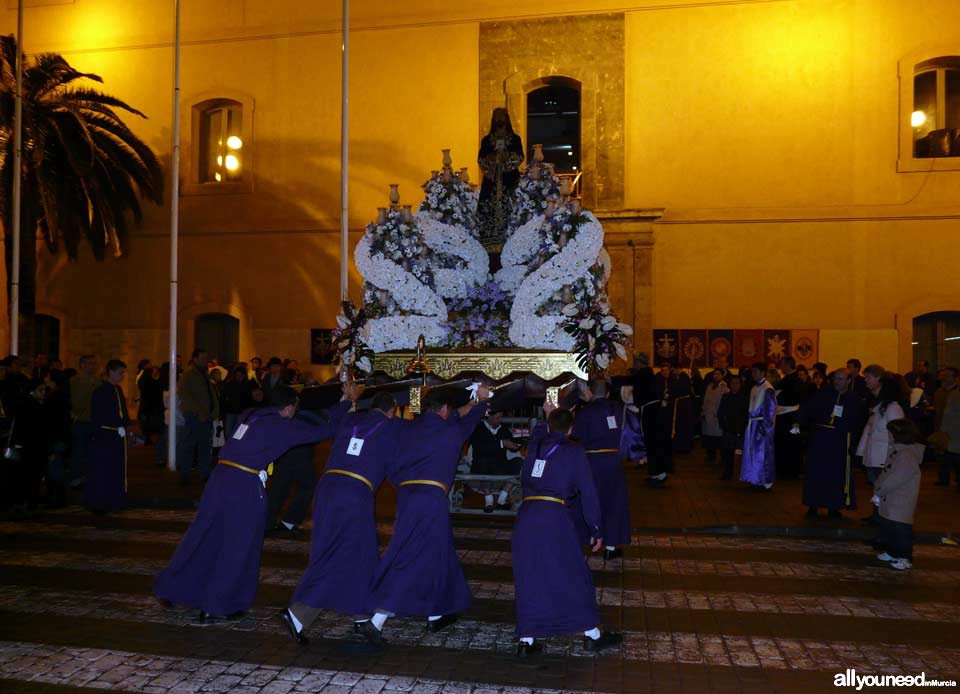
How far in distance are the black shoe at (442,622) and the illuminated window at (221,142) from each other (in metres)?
19.2

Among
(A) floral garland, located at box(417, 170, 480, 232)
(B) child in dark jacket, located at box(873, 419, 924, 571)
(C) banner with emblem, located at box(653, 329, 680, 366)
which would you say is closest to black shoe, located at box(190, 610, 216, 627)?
(B) child in dark jacket, located at box(873, 419, 924, 571)

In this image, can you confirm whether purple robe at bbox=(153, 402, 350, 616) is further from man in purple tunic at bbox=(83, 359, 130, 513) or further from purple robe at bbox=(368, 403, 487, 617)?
man in purple tunic at bbox=(83, 359, 130, 513)

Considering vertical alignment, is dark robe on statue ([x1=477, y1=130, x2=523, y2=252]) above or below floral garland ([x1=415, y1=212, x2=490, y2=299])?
above

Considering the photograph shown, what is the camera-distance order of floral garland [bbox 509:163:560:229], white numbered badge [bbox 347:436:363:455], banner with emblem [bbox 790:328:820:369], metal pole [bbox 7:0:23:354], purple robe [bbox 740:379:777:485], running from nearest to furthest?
white numbered badge [bbox 347:436:363:455] < floral garland [bbox 509:163:560:229] < purple robe [bbox 740:379:777:485] < metal pole [bbox 7:0:23:354] < banner with emblem [bbox 790:328:820:369]

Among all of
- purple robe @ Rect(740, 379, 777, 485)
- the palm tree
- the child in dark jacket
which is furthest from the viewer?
the palm tree

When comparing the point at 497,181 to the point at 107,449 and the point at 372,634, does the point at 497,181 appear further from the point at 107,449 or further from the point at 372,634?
the point at 372,634

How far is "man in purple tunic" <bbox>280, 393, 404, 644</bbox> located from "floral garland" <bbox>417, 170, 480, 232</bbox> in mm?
5467

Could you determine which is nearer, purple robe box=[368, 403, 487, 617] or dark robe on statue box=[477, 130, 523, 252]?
purple robe box=[368, 403, 487, 617]

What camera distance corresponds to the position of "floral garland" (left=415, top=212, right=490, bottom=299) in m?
11.5

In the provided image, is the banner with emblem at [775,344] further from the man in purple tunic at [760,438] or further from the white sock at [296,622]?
the white sock at [296,622]

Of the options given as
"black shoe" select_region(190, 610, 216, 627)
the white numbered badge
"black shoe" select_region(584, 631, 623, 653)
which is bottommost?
"black shoe" select_region(190, 610, 216, 627)

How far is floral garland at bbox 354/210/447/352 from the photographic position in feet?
36.3

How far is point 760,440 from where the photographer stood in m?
13.7

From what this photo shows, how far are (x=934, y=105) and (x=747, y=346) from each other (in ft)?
22.3
